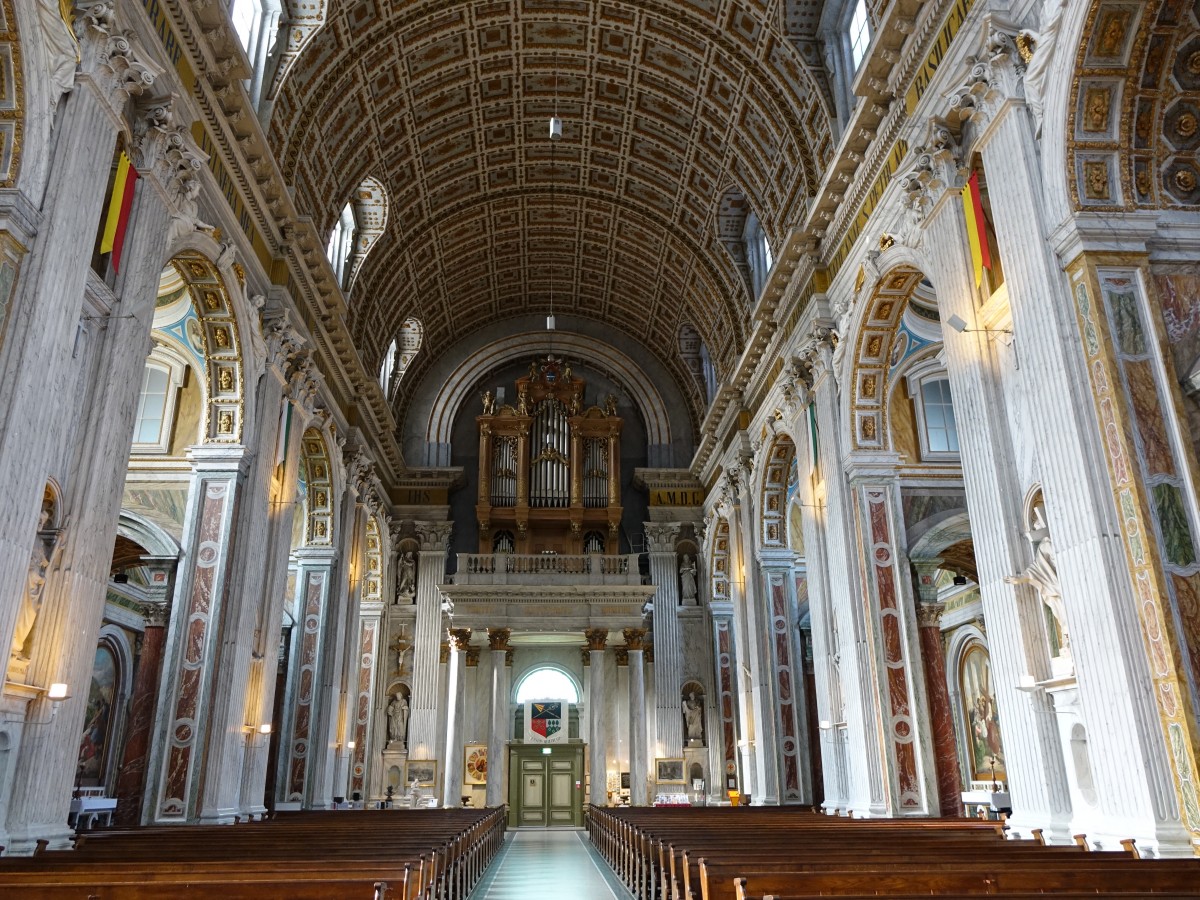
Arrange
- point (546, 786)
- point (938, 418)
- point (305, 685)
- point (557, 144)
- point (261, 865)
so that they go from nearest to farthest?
point (261, 865), point (938, 418), point (305, 685), point (557, 144), point (546, 786)

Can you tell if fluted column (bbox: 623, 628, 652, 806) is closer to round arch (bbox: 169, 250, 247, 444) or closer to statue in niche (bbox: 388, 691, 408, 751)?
statue in niche (bbox: 388, 691, 408, 751)

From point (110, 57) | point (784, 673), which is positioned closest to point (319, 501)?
point (784, 673)

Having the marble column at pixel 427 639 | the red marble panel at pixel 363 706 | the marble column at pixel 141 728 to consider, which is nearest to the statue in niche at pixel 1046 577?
the marble column at pixel 141 728

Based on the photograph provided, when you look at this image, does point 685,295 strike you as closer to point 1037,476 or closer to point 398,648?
point 398,648

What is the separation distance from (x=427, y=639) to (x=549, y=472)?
6247 millimetres

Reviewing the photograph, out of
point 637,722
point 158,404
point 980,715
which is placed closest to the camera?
point 158,404

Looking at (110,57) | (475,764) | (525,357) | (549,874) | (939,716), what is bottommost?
(549,874)

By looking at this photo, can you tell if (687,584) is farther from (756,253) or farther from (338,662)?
(338,662)

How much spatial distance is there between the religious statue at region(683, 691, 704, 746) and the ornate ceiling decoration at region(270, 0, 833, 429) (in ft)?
32.3

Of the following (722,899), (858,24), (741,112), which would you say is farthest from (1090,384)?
(741,112)

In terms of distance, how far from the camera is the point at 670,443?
29859mm

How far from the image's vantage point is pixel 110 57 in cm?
945

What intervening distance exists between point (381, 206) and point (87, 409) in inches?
538

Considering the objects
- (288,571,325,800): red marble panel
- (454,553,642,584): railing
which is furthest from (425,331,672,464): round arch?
(288,571,325,800): red marble panel
